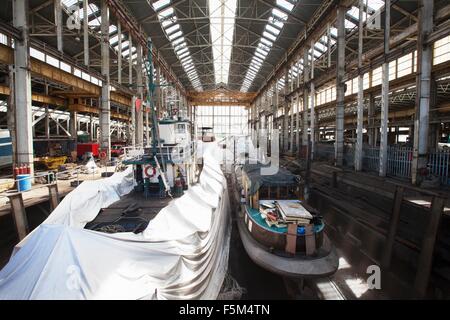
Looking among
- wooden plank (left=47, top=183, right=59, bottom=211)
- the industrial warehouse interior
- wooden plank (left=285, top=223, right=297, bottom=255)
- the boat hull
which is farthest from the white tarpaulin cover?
wooden plank (left=47, top=183, right=59, bottom=211)

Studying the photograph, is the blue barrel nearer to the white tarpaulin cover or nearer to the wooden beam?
the white tarpaulin cover

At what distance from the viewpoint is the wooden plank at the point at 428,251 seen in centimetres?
596

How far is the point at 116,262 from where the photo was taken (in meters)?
4.23

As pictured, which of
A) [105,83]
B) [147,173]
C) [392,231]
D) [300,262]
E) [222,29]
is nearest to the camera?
[300,262]

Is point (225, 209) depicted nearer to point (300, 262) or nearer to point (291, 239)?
point (291, 239)

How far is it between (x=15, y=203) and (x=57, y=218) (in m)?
1.86

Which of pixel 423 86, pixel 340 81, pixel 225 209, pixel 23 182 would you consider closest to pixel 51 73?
pixel 23 182

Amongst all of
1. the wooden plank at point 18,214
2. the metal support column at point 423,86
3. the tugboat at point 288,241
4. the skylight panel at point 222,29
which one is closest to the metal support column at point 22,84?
the wooden plank at point 18,214

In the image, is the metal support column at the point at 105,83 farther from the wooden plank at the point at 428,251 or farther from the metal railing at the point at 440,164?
the metal railing at the point at 440,164

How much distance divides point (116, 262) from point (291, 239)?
474 centimetres

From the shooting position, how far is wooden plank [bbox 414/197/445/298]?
596 cm

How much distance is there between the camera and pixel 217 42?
101 ft

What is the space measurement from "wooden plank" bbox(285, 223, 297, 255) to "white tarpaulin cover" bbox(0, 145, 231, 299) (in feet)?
7.52

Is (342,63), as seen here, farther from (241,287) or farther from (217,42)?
(217,42)
